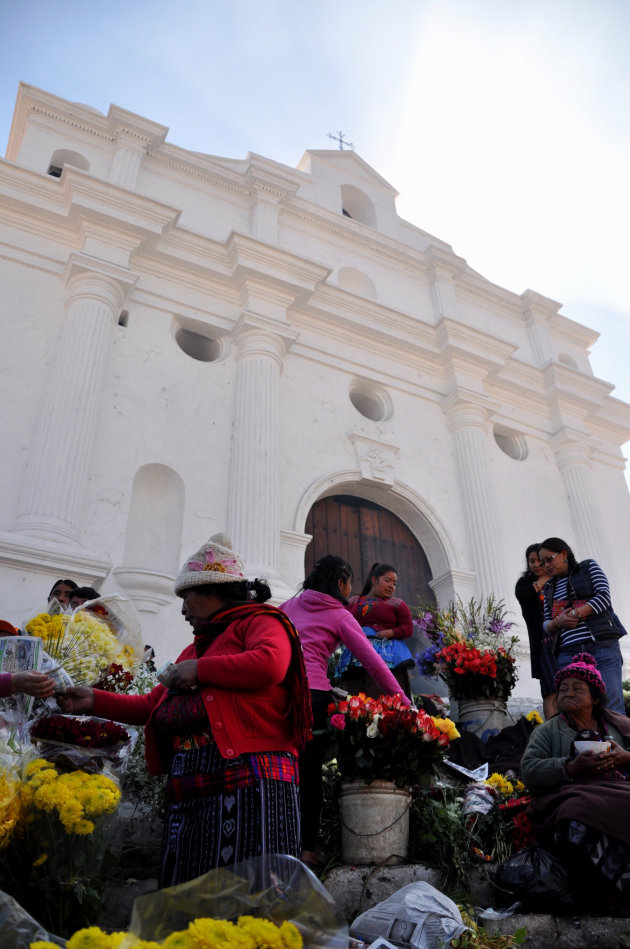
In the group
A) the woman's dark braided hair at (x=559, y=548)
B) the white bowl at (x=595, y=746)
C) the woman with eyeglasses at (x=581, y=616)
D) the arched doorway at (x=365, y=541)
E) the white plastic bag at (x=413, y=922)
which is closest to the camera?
the white plastic bag at (x=413, y=922)

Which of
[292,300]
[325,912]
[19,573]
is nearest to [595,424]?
[292,300]

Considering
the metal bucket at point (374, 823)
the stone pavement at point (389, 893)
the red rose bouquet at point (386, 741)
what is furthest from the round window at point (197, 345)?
the stone pavement at point (389, 893)

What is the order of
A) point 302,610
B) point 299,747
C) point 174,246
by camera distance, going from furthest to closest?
point 174,246
point 302,610
point 299,747

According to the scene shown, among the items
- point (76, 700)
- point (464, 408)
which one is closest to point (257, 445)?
point (464, 408)

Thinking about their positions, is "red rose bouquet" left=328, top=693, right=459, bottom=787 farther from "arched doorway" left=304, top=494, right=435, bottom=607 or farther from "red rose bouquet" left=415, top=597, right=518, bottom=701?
"arched doorway" left=304, top=494, right=435, bottom=607

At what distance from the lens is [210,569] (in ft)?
8.61

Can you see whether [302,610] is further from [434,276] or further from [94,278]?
[434,276]

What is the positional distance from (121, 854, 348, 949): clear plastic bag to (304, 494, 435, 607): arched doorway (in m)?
8.48

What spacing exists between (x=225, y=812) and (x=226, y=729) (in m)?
0.26

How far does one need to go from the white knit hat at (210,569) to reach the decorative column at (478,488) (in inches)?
327

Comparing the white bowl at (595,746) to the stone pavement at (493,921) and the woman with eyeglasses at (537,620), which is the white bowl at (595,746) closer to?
the stone pavement at (493,921)

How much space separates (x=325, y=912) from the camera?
56.3 inches

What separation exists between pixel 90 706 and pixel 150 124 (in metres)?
10.7

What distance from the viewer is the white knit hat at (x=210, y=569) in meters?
2.59
